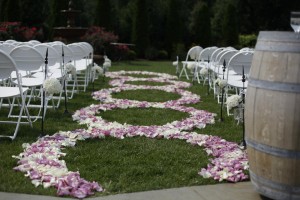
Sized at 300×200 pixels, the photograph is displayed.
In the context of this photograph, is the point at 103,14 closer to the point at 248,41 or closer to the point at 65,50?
the point at 248,41

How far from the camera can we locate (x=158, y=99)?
7.71 meters

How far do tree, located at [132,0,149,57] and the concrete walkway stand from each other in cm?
1871

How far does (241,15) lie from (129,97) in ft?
73.6

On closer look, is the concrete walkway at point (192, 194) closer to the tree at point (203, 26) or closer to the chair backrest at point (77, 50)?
the chair backrest at point (77, 50)

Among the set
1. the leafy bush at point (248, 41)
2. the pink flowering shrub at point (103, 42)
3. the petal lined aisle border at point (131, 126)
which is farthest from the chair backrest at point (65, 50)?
the leafy bush at point (248, 41)

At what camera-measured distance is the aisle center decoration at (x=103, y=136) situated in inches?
129

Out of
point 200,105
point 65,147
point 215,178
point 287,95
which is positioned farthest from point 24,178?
point 200,105

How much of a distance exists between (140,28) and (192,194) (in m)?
19.0

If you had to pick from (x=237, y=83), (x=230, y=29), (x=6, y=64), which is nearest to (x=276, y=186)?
(x=6, y=64)

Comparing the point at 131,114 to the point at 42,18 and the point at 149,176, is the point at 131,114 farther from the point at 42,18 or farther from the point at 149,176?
the point at 42,18

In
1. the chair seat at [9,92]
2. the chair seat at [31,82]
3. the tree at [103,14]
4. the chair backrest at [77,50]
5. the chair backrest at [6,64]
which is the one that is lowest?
the chair seat at [31,82]

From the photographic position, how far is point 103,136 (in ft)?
15.5

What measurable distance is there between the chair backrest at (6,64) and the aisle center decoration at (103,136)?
2.66 ft

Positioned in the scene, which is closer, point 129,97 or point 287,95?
point 287,95
